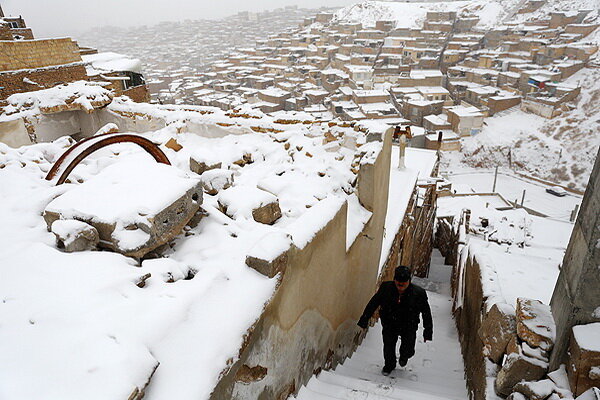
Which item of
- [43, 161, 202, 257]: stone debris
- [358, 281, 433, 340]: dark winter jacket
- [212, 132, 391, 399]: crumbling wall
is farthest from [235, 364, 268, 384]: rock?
[358, 281, 433, 340]: dark winter jacket

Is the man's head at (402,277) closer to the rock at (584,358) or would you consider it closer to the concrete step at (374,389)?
the concrete step at (374,389)

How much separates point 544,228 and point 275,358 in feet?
50.0

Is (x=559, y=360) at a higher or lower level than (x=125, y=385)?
lower

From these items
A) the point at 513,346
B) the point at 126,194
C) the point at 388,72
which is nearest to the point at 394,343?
the point at 513,346

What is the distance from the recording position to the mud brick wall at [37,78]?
369 inches

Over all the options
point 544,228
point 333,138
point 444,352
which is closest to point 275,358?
point 444,352

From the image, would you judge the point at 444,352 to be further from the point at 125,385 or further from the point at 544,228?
the point at 544,228

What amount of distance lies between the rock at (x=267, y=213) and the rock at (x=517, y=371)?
6.71 ft

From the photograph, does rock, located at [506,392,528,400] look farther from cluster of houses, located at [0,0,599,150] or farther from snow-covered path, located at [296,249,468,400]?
cluster of houses, located at [0,0,599,150]

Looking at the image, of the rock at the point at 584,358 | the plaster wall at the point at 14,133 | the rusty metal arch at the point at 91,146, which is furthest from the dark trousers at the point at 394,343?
the plaster wall at the point at 14,133

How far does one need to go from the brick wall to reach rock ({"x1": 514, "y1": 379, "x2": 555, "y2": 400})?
12324 mm

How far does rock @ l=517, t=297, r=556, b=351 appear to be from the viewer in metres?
2.38

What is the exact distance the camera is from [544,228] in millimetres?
13984

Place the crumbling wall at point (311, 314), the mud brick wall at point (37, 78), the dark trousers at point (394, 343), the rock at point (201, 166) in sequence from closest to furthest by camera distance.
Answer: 1. the crumbling wall at point (311, 314)
2. the dark trousers at point (394, 343)
3. the rock at point (201, 166)
4. the mud brick wall at point (37, 78)
